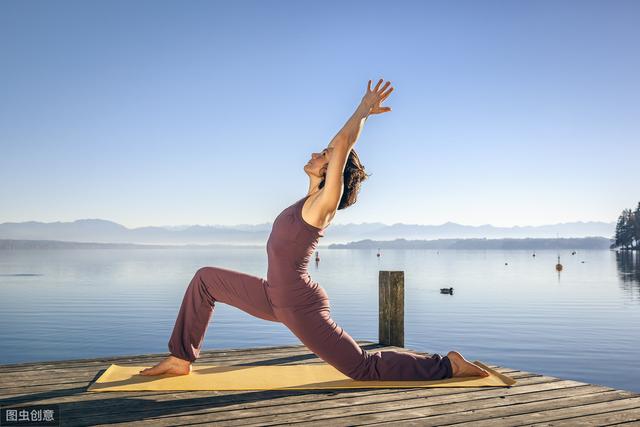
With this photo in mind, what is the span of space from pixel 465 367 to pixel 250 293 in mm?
1832

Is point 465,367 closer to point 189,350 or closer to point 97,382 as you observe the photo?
point 189,350

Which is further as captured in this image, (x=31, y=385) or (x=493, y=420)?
(x=31, y=385)

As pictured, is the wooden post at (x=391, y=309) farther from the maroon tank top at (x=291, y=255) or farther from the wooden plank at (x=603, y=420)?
the wooden plank at (x=603, y=420)

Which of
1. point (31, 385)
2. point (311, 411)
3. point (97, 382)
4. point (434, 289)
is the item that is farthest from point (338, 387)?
point (434, 289)

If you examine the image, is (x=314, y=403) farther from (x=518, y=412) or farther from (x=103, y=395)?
(x=103, y=395)

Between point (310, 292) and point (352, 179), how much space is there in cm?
88

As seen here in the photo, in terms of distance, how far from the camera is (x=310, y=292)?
4.54 m

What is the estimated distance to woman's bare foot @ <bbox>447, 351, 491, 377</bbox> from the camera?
499cm

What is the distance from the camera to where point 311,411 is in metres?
4.02

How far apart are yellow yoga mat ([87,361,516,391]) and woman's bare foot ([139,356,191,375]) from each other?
37mm

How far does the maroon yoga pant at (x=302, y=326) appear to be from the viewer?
14.9 ft

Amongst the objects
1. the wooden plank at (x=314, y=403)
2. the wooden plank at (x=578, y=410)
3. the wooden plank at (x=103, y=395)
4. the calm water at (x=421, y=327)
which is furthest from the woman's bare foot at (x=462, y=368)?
the calm water at (x=421, y=327)

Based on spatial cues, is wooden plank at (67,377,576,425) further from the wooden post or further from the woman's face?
the wooden post

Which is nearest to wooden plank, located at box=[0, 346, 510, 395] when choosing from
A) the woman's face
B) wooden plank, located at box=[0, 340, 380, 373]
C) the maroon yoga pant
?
wooden plank, located at box=[0, 340, 380, 373]
